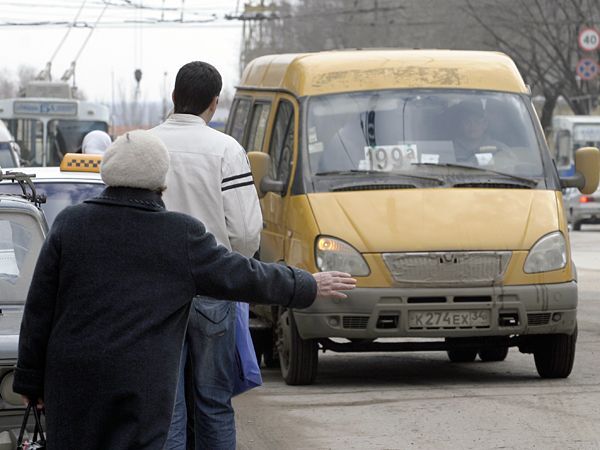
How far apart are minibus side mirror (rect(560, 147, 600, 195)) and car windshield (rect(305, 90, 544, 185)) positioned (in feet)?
0.87

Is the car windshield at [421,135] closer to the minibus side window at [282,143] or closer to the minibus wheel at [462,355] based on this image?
the minibus side window at [282,143]

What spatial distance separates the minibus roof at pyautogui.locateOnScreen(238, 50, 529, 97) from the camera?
36.9ft

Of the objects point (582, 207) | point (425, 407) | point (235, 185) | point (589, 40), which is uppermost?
point (235, 185)

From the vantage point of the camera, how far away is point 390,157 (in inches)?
429

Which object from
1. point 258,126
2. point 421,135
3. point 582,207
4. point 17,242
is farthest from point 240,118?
point 582,207

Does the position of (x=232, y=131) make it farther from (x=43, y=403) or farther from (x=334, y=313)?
(x=43, y=403)

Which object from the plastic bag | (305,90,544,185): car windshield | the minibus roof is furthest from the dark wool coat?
the minibus roof

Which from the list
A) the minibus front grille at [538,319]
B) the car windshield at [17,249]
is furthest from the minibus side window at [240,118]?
the car windshield at [17,249]

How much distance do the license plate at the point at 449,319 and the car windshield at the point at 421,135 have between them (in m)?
1.07

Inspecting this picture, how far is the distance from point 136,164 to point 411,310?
5527 mm

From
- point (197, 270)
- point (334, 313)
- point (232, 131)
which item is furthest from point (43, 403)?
point (232, 131)

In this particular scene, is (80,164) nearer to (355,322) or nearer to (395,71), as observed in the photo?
(355,322)

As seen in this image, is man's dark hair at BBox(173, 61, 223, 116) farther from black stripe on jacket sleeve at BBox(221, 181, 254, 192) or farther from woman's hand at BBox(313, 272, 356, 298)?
woman's hand at BBox(313, 272, 356, 298)

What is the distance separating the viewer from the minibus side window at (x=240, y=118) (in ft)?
42.5
